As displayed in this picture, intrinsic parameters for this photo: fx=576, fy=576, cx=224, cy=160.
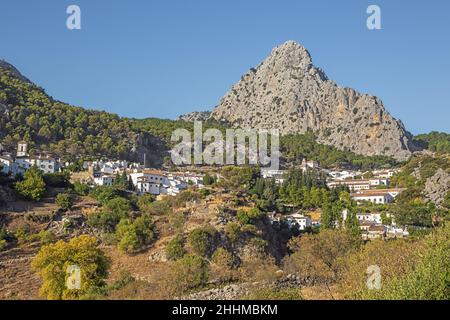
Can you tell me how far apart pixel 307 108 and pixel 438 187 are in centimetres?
7131

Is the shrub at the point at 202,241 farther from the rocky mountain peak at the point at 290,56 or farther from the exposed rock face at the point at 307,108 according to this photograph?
the rocky mountain peak at the point at 290,56

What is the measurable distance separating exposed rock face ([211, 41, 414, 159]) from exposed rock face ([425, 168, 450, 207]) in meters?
46.7

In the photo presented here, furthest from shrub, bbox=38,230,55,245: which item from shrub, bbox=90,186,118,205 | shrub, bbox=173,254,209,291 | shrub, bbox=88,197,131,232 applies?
shrub, bbox=173,254,209,291

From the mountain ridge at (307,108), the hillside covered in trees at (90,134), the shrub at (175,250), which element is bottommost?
the shrub at (175,250)

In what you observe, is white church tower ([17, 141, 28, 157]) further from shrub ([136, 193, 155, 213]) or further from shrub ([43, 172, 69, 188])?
shrub ([136, 193, 155, 213])

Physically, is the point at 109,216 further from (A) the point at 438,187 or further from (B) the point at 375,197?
(A) the point at 438,187

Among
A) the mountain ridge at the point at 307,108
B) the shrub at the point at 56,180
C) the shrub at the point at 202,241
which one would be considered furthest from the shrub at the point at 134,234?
the mountain ridge at the point at 307,108

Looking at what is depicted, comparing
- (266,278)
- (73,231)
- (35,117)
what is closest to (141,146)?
(35,117)

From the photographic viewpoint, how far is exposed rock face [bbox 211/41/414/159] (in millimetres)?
122188

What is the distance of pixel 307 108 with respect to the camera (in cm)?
13738

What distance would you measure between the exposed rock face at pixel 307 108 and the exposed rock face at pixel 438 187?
46665mm

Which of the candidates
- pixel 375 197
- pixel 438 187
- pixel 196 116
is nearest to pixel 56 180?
pixel 375 197

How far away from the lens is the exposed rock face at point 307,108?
122 metres

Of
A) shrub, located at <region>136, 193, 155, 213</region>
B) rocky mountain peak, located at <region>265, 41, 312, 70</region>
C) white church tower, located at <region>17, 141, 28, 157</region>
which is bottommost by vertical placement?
shrub, located at <region>136, 193, 155, 213</region>
